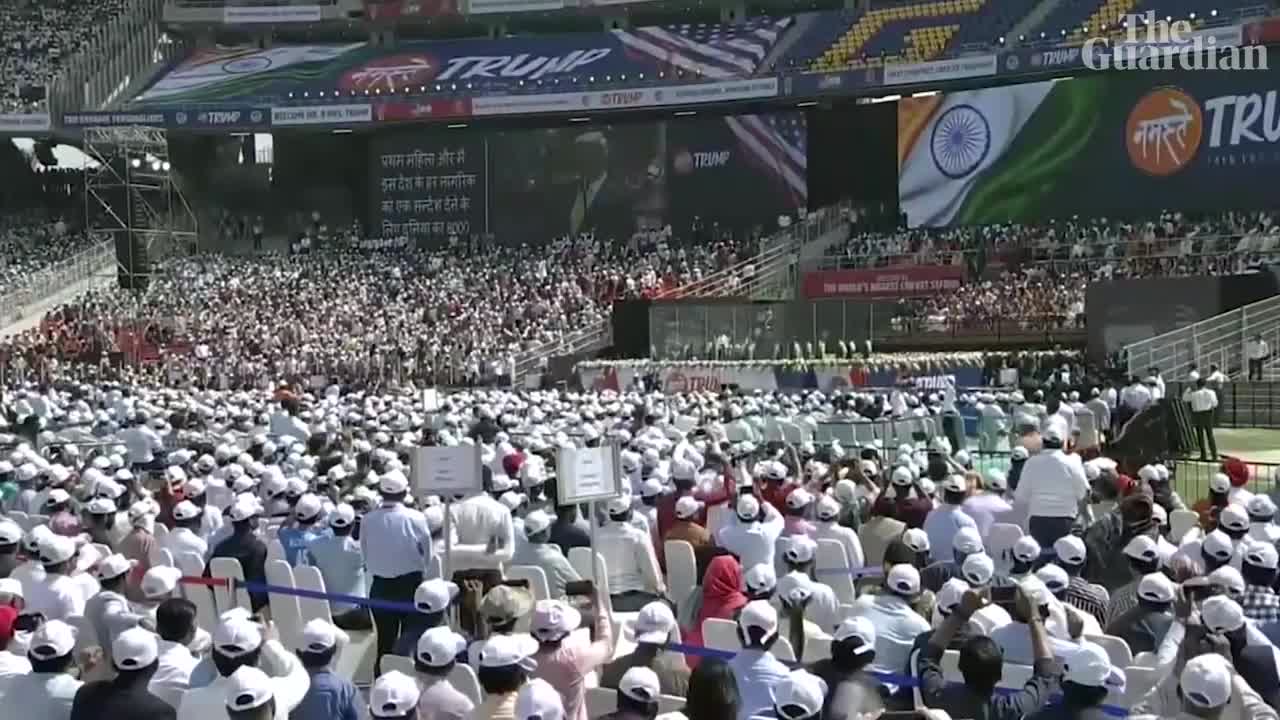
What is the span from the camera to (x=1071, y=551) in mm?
7828

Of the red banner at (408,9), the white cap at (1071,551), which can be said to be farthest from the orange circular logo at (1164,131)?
the white cap at (1071,551)

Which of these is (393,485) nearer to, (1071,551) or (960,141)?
(1071,551)

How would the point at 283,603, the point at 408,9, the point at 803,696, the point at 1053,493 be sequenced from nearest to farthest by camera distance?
the point at 803,696 → the point at 283,603 → the point at 1053,493 → the point at 408,9

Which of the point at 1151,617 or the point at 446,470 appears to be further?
the point at 446,470

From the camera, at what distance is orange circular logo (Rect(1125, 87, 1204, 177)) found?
36094mm

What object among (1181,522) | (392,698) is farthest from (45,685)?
(1181,522)

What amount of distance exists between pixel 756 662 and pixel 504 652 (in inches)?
43.8

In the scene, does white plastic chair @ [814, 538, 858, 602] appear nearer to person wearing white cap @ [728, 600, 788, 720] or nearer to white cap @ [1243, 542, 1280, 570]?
white cap @ [1243, 542, 1280, 570]

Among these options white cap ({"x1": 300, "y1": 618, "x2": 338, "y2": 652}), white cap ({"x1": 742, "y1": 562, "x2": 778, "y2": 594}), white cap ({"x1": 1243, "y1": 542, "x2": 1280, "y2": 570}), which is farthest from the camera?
white cap ({"x1": 1243, "y1": 542, "x2": 1280, "y2": 570})

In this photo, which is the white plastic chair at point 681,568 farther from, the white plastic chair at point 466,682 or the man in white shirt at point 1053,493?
the white plastic chair at point 466,682

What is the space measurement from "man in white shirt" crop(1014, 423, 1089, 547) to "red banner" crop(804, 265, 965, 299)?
25.2m

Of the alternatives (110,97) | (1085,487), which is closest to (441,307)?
(110,97)

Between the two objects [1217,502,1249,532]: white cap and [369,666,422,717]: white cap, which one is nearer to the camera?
[369,666,422,717]: white cap

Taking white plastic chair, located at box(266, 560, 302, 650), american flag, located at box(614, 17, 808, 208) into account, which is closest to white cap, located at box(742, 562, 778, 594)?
white plastic chair, located at box(266, 560, 302, 650)
